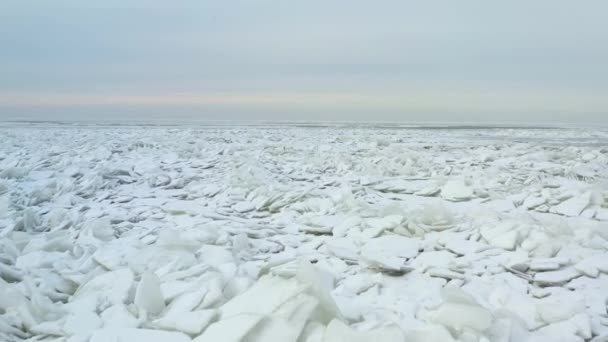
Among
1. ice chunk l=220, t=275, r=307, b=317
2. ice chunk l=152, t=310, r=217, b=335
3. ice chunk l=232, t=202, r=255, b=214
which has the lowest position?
ice chunk l=232, t=202, r=255, b=214

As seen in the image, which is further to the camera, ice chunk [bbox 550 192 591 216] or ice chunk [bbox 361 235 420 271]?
ice chunk [bbox 550 192 591 216]

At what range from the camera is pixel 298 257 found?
9.18 feet

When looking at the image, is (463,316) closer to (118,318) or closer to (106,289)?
(118,318)

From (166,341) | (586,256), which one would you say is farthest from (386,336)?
(586,256)

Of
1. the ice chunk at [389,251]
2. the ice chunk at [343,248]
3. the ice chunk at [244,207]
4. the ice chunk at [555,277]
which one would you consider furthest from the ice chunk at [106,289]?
the ice chunk at [555,277]

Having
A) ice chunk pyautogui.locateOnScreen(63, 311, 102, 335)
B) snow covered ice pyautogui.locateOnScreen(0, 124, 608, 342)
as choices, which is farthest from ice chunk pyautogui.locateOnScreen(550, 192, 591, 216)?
ice chunk pyautogui.locateOnScreen(63, 311, 102, 335)

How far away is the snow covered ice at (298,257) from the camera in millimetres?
1846

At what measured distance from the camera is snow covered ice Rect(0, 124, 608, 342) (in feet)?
6.06

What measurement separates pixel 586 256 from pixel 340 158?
4560 mm

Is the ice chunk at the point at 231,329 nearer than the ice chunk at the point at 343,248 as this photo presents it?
Yes

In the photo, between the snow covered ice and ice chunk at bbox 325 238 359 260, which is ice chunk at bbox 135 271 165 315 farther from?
ice chunk at bbox 325 238 359 260

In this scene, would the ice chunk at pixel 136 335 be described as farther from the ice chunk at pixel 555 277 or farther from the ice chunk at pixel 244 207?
the ice chunk at pixel 244 207

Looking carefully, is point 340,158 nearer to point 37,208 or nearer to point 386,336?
point 37,208

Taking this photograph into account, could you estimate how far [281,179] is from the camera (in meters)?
5.52
